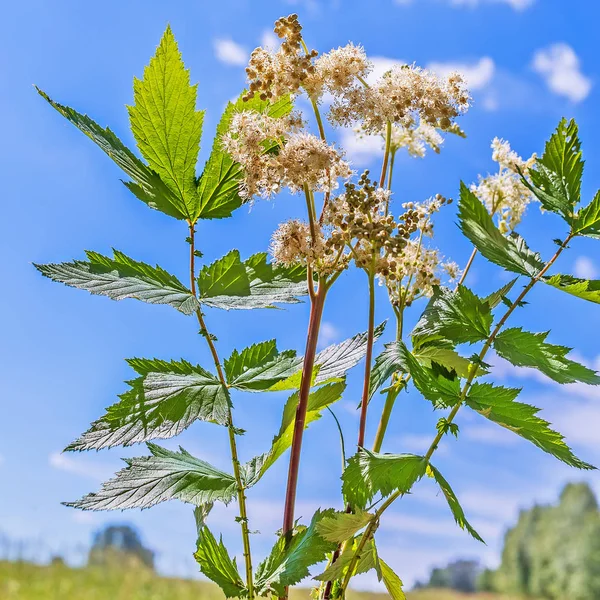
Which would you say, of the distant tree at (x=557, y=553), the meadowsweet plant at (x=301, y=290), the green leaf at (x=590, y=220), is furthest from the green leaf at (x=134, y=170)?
the distant tree at (x=557, y=553)

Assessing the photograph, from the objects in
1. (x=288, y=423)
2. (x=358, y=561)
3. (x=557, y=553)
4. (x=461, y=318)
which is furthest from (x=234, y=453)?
(x=557, y=553)

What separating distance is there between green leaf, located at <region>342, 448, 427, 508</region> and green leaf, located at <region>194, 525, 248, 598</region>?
190 millimetres

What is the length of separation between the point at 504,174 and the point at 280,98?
1.29ft

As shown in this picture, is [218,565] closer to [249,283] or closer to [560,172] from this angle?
[249,283]

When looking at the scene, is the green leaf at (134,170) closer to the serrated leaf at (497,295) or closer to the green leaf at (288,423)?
the green leaf at (288,423)

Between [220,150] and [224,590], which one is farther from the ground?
[220,150]

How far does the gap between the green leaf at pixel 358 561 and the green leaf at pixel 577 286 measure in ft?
1.24

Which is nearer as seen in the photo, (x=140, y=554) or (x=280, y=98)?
(x=280, y=98)

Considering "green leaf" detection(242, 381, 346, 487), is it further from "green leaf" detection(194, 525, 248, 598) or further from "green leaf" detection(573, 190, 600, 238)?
"green leaf" detection(573, 190, 600, 238)

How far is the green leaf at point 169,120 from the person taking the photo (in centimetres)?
84

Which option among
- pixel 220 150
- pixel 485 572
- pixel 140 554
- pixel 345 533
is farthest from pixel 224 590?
pixel 485 572

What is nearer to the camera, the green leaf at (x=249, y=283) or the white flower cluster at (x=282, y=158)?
the white flower cluster at (x=282, y=158)

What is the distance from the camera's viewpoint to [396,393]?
2.95 ft

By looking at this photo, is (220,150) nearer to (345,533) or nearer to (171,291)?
(171,291)
